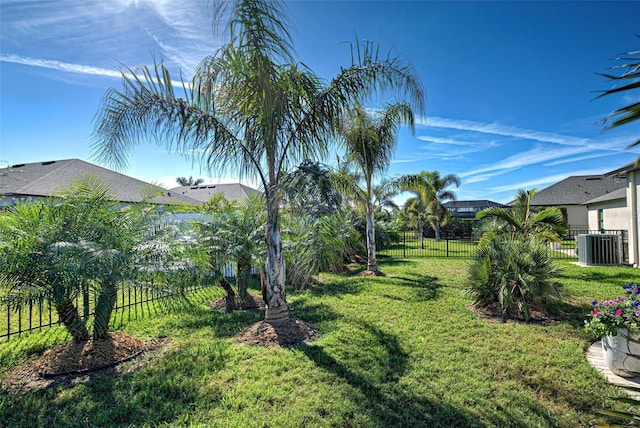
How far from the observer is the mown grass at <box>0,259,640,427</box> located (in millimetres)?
3035

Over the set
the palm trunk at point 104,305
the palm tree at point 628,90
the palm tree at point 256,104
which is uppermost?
the palm tree at point 256,104

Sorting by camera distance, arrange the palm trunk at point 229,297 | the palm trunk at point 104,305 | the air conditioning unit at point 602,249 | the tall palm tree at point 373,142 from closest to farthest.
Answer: the palm trunk at point 104,305 < the palm trunk at point 229,297 < the tall palm tree at point 373,142 < the air conditioning unit at point 602,249

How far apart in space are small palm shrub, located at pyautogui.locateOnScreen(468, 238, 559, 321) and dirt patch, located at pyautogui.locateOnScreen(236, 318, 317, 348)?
3.95 m

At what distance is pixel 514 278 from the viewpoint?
19.9 feet

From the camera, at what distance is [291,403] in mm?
3219

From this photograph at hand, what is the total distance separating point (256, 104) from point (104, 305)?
12.5ft

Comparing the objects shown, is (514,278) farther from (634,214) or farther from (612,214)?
(612,214)

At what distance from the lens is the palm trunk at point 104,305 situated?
4188 mm

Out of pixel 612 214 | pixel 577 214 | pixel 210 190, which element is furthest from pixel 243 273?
pixel 577 214

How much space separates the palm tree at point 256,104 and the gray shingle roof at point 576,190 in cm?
2881

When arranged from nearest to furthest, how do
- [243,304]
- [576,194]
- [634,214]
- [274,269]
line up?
[274,269] < [243,304] < [634,214] < [576,194]

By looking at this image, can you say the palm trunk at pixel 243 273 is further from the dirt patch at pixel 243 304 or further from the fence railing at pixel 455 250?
the fence railing at pixel 455 250

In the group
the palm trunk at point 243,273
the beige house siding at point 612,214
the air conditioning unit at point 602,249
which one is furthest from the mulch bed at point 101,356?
the beige house siding at point 612,214

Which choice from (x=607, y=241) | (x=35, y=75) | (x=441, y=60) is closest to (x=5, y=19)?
(x=35, y=75)
